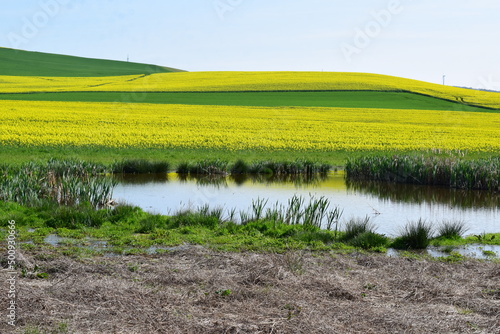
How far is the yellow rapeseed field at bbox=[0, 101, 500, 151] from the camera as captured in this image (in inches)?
1441

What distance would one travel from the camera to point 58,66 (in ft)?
340

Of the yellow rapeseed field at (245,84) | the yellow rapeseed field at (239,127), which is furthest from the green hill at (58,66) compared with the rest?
the yellow rapeseed field at (239,127)

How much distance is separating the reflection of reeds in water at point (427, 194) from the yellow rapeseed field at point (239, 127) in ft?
37.2

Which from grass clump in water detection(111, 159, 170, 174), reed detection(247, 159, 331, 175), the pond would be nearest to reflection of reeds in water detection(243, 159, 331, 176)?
reed detection(247, 159, 331, 175)

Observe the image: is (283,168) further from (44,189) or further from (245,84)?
(245,84)

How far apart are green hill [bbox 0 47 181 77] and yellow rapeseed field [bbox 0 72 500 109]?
13.4 meters

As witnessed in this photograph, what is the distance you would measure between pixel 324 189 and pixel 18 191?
12.6 m

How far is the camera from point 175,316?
7.40m

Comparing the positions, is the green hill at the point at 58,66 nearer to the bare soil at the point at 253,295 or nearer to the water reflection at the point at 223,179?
the water reflection at the point at 223,179

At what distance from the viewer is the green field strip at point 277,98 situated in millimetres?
60094

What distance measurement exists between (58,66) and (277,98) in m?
55.6

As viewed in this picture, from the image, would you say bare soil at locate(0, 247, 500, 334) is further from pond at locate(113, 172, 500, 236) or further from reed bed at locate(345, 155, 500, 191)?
reed bed at locate(345, 155, 500, 191)

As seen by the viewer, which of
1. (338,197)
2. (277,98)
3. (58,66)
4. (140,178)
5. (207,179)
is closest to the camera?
(338,197)

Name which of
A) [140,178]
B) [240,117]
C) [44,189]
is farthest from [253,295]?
[240,117]
